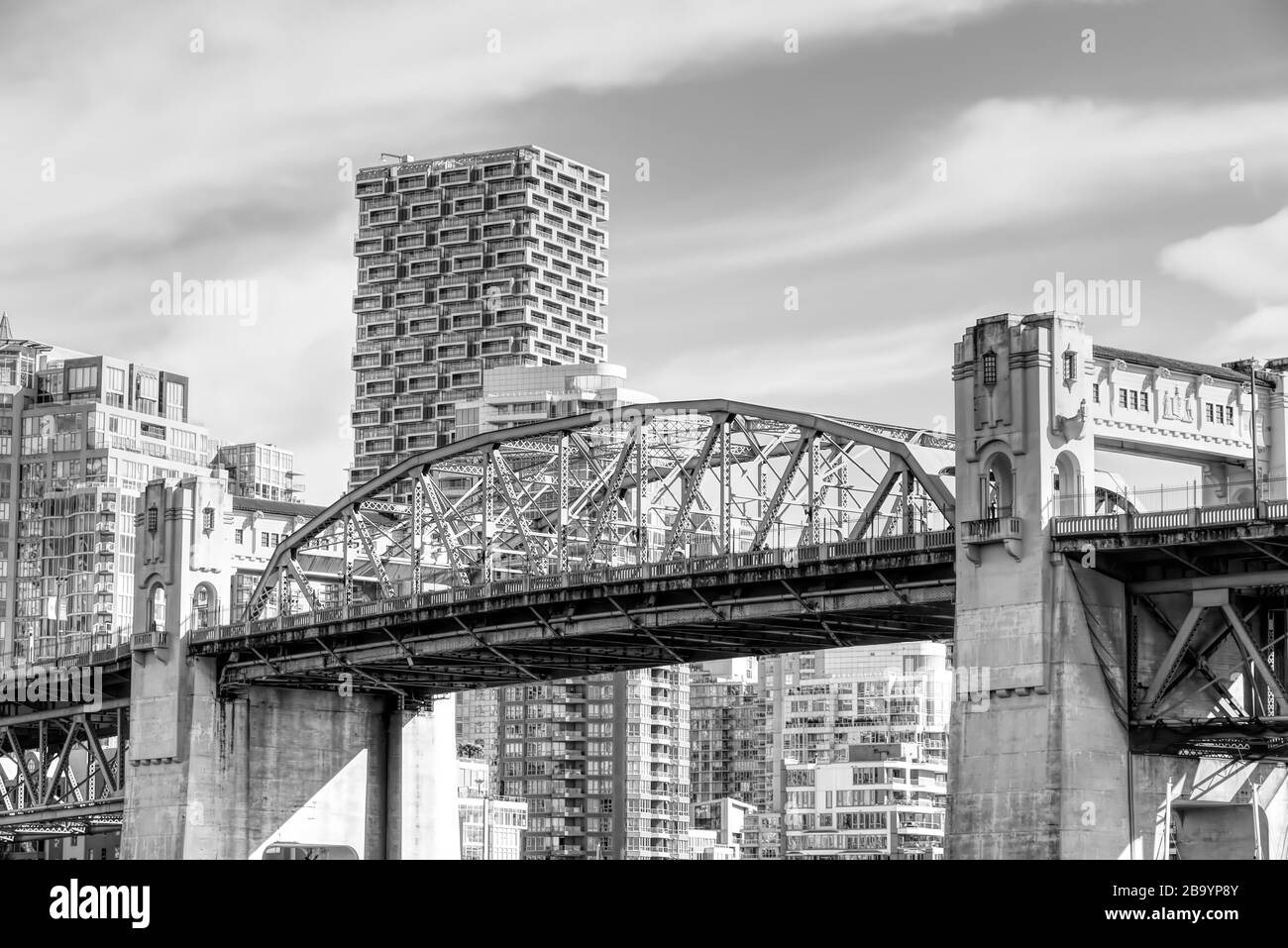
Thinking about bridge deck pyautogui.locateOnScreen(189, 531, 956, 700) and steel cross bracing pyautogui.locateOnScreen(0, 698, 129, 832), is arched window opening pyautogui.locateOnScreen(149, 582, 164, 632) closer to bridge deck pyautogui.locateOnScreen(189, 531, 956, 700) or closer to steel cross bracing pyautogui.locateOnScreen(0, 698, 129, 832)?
bridge deck pyautogui.locateOnScreen(189, 531, 956, 700)

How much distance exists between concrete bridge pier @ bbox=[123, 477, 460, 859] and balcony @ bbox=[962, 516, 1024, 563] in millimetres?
57794

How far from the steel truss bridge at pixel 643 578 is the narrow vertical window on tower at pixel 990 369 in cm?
684

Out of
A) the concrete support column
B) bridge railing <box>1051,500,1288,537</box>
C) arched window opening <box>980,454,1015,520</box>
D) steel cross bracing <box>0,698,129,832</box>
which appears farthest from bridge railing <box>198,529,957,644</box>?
the concrete support column

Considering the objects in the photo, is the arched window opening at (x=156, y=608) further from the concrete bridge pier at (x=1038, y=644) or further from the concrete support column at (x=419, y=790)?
the concrete bridge pier at (x=1038, y=644)

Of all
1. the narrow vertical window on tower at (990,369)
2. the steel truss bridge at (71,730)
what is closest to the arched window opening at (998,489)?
the narrow vertical window on tower at (990,369)

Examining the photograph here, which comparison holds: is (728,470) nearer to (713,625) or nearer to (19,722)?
(713,625)

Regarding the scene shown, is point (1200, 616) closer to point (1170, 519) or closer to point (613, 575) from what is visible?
point (1170, 519)

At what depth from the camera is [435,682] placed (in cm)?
14700

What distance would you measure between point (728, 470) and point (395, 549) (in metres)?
37.9

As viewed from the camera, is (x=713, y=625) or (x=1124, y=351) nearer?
(x=1124, y=351)

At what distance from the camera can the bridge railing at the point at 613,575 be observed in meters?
103

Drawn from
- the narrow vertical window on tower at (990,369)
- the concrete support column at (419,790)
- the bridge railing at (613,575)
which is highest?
the narrow vertical window on tower at (990,369)

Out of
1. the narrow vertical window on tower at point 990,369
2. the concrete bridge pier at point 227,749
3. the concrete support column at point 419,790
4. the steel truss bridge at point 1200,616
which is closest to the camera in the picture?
the steel truss bridge at point 1200,616
